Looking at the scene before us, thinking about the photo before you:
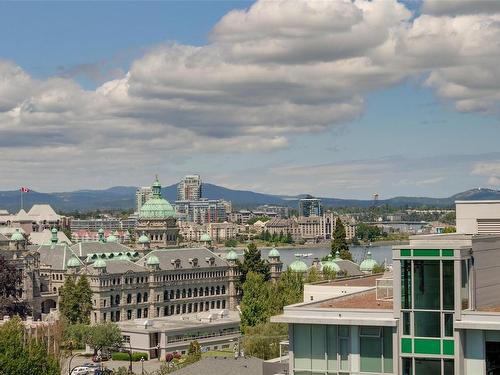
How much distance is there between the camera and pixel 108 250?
156 meters

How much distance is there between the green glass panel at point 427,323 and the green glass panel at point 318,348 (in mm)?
3274

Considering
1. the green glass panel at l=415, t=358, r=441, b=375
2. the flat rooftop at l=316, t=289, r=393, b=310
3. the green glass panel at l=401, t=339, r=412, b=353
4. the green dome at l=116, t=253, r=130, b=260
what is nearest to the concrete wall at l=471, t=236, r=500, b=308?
the green glass panel at l=415, t=358, r=441, b=375

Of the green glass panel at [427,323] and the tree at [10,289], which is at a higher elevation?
the green glass panel at [427,323]

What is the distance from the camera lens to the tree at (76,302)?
130m

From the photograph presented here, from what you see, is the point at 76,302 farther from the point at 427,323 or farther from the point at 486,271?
the point at 427,323

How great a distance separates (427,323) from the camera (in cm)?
3672

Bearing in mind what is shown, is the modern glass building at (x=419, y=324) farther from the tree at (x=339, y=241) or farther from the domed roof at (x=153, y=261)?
the tree at (x=339, y=241)

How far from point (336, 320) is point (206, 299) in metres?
115

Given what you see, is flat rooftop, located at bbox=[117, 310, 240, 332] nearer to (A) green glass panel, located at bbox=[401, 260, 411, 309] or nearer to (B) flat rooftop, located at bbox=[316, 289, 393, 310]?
(B) flat rooftop, located at bbox=[316, 289, 393, 310]

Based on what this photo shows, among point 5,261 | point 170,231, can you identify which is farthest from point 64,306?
point 170,231

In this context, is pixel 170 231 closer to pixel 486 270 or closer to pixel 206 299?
pixel 206 299

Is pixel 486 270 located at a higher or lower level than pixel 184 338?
higher

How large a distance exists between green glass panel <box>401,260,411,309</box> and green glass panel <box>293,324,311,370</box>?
3.52 metres

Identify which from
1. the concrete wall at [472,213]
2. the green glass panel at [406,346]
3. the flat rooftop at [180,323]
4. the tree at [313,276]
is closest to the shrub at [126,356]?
the flat rooftop at [180,323]
